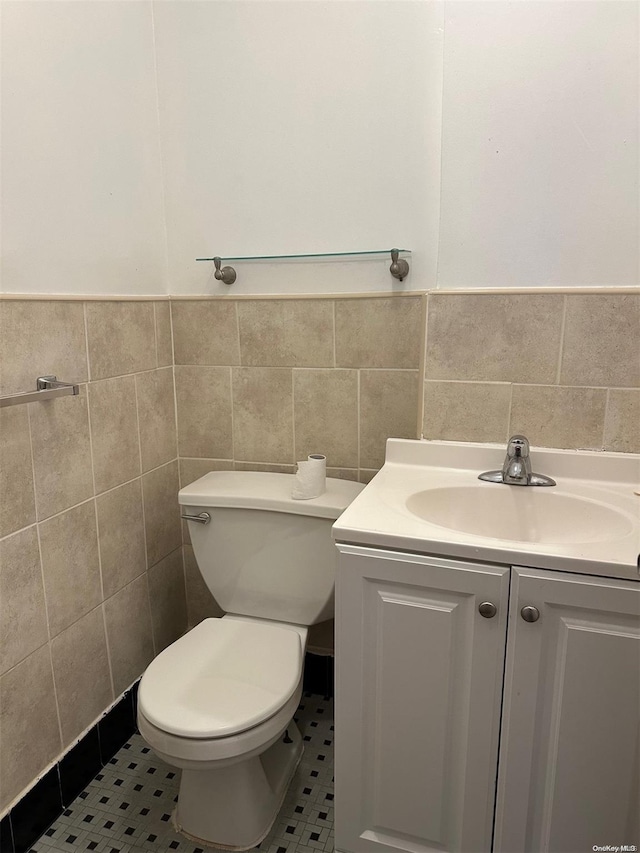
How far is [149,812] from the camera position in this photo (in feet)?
4.77

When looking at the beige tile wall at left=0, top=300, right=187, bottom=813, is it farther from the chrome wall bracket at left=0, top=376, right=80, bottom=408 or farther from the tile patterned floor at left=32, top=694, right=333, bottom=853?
the tile patterned floor at left=32, top=694, right=333, bottom=853

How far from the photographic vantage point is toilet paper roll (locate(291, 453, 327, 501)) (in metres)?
1.50

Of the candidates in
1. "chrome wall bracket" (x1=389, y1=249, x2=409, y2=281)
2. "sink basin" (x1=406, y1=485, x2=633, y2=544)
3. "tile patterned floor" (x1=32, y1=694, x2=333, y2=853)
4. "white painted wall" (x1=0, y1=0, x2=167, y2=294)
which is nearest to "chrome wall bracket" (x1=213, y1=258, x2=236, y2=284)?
"white painted wall" (x1=0, y1=0, x2=167, y2=294)

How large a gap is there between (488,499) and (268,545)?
23.4 inches

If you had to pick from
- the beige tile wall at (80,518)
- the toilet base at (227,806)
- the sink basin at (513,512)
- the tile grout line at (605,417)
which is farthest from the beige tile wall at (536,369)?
the toilet base at (227,806)

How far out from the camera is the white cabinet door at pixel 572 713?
942 mm

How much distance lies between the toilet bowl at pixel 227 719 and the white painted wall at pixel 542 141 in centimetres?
106

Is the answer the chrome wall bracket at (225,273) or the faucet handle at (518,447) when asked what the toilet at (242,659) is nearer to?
the faucet handle at (518,447)

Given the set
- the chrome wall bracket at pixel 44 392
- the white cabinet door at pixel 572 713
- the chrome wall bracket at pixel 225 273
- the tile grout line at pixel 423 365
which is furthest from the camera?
the chrome wall bracket at pixel 225 273

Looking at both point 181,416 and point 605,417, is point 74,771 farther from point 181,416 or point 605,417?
point 605,417

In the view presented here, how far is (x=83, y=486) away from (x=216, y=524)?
355mm

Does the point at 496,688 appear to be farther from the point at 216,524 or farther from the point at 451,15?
the point at 451,15

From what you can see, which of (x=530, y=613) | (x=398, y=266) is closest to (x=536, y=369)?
(x=398, y=266)

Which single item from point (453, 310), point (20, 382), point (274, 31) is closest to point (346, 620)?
point (453, 310)
